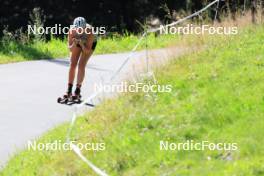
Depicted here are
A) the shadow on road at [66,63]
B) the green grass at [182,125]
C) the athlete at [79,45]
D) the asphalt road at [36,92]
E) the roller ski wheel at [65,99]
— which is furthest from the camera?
the shadow on road at [66,63]

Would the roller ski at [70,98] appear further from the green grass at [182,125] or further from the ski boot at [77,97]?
the green grass at [182,125]

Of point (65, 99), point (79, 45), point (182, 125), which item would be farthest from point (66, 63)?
point (182, 125)

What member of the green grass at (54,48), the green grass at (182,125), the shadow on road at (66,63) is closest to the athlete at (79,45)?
the green grass at (182,125)

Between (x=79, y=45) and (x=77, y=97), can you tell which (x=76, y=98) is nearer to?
(x=77, y=97)

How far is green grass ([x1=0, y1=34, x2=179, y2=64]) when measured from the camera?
71.2 feet

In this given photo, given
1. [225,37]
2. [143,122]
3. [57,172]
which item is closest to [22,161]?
[57,172]

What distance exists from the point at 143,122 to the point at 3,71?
30.3 ft

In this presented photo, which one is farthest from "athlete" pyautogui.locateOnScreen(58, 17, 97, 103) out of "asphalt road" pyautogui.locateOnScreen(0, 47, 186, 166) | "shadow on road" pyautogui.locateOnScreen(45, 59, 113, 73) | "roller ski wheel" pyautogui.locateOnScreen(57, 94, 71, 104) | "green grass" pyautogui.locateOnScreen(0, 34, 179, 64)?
"green grass" pyautogui.locateOnScreen(0, 34, 179, 64)

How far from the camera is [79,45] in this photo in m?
14.8

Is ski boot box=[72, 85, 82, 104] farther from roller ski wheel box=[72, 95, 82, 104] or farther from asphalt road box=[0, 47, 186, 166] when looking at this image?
asphalt road box=[0, 47, 186, 166]

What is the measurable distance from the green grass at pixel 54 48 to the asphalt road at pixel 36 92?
2.21ft

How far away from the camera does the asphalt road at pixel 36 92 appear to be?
43.9ft

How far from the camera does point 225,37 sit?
594 inches

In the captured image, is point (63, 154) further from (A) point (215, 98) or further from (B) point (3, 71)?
(B) point (3, 71)
